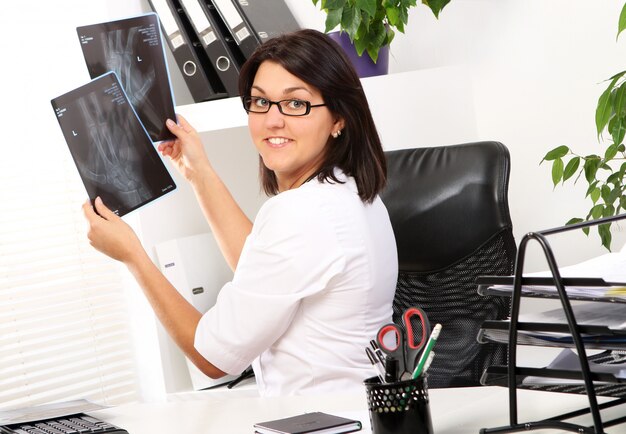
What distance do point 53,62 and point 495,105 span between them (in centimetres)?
132

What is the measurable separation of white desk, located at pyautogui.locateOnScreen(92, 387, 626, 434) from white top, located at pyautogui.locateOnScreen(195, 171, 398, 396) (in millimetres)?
204

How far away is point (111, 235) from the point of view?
1.76m

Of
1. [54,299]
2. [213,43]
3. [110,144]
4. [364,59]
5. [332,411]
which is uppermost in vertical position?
[213,43]

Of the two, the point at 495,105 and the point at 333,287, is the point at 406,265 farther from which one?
the point at 495,105

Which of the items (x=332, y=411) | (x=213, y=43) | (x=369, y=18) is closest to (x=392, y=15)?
(x=369, y=18)

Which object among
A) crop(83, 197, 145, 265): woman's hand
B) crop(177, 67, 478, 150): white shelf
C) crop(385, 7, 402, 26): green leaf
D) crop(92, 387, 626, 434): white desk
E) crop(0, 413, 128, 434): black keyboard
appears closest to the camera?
crop(92, 387, 626, 434): white desk

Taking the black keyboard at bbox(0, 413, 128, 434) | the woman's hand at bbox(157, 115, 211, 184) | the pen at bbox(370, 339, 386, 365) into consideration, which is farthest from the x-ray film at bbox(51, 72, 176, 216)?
the pen at bbox(370, 339, 386, 365)

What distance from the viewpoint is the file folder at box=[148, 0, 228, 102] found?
2336 mm

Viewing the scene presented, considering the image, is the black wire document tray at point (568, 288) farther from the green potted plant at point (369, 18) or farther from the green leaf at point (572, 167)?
the green potted plant at point (369, 18)

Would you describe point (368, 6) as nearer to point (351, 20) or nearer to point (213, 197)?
point (351, 20)

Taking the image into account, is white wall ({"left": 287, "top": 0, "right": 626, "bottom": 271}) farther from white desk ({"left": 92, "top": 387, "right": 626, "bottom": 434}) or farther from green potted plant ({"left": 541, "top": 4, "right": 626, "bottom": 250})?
white desk ({"left": 92, "top": 387, "right": 626, "bottom": 434})

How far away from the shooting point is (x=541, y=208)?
Result: 2.28 metres

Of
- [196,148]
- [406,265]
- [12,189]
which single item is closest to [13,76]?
[12,189]

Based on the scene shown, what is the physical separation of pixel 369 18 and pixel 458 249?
0.71 m
